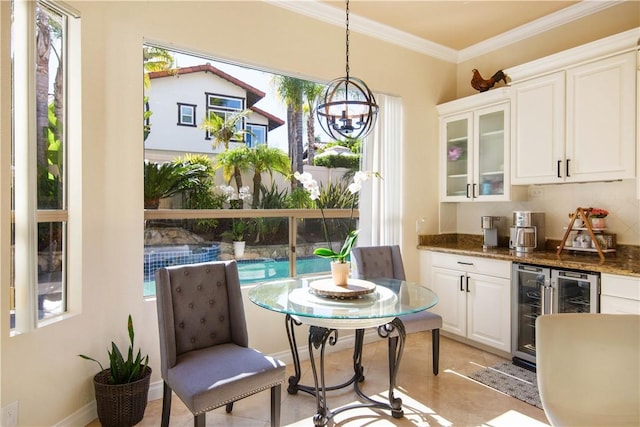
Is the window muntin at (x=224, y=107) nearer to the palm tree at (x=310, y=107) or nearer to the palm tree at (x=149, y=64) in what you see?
the palm tree at (x=149, y=64)

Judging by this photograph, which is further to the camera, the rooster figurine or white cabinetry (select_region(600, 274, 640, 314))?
the rooster figurine

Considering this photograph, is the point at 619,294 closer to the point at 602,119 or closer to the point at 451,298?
the point at 602,119

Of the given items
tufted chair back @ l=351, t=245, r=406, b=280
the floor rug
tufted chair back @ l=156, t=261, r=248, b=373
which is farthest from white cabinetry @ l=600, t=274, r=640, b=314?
tufted chair back @ l=156, t=261, r=248, b=373

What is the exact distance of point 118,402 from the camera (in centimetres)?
225

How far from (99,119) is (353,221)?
2.33m

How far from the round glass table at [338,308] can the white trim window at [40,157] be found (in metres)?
1.15

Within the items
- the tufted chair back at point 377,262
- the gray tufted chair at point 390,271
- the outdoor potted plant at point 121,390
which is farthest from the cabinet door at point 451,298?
the outdoor potted plant at point 121,390

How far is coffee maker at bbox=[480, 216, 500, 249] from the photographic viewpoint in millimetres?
3867

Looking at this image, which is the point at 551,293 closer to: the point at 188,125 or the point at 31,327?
the point at 188,125

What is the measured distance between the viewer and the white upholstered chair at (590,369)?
4.87 feet

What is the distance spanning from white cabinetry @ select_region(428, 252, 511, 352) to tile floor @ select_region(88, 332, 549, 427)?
0.26 m

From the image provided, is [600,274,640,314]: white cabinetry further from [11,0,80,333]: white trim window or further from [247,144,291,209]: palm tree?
[11,0,80,333]: white trim window

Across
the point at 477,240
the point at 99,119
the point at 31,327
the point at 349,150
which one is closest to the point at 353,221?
the point at 349,150

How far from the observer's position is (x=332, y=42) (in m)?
3.51
